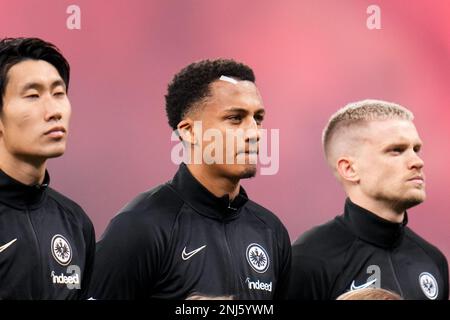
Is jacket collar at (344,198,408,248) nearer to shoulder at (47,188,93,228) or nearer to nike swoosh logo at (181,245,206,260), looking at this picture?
nike swoosh logo at (181,245,206,260)

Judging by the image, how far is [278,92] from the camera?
9406 mm

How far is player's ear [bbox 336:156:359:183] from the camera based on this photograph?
21.9ft

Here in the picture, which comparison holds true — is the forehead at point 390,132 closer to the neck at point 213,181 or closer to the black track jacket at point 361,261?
the black track jacket at point 361,261

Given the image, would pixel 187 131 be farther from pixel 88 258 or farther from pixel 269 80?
pixel 269 80

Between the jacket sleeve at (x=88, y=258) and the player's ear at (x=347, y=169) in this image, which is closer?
the jacket sleeve at (x=88, y=258)

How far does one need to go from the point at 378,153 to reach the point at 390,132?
16cm

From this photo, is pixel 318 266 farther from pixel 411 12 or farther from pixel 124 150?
pixel 411 12

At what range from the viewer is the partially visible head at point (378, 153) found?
6.51 meters

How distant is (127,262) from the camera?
5.61 metres

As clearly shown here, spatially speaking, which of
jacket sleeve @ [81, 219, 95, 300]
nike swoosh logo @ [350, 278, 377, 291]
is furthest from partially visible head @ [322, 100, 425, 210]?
jacket sleeve @ [81, 219, 95, 300]

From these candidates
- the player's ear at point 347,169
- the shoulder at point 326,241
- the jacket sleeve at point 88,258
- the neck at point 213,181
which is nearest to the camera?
the jacket sleeve at point 88,258

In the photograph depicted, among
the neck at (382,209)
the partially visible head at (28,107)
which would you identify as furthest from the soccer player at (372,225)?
the partially visible head at (28,107)

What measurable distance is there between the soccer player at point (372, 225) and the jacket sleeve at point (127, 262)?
1125 millimetres

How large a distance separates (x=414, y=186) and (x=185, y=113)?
5.27 ft
